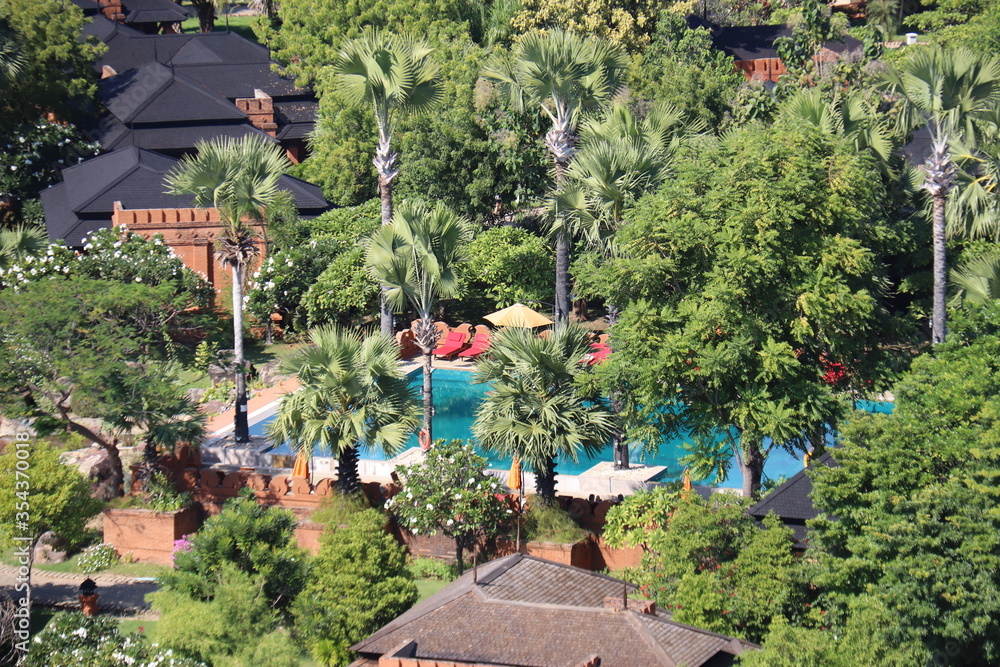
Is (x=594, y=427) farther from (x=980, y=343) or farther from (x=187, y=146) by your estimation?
(x=187, y=146)

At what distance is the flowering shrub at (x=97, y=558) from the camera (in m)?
24.2

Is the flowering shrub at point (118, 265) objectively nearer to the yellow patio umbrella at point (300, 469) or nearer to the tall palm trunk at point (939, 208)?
the yellow patio umbrella at point (300, 469)

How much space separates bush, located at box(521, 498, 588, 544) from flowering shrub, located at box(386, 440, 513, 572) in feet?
1.52

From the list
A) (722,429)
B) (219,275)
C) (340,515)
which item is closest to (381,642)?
(340,515)

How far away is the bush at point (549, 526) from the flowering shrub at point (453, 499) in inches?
18.2

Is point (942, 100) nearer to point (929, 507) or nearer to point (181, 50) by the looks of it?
point (929, 507)

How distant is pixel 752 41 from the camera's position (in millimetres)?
→ 62188

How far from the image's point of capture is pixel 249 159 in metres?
27.9

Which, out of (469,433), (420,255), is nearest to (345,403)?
(420,255)

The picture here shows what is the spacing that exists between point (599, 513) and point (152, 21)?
181 ft

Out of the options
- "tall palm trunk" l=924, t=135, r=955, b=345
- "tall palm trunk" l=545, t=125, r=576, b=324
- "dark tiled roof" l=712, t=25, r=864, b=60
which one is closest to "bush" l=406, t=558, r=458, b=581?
"tall palm trunk" l=545, t=125, r=576, b=324

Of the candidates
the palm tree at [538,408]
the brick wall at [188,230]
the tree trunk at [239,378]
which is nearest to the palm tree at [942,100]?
the palm tree at [538,408]

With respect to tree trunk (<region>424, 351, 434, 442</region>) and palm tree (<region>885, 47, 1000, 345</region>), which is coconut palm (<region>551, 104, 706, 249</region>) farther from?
palm tree (<region>885, 47, 1000, 345</region>)

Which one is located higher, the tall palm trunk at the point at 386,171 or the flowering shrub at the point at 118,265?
the tall palm trunk at the point at 386,171
